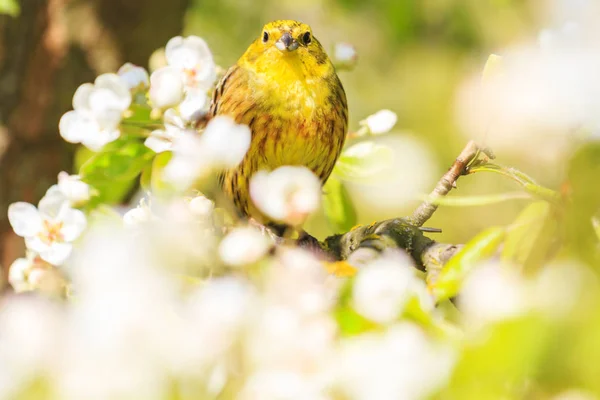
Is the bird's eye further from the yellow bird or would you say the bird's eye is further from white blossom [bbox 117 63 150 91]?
white blossom [bbox 117 63 150 91]

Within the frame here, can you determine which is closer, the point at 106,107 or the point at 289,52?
Answer: the point at 106,107

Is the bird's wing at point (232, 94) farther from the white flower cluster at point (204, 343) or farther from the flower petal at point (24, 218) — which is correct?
the white flower cluster at point (204, 343)

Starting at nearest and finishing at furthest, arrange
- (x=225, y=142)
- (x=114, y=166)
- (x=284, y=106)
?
1. (x=225, y=142)
2. (x=114, y=166)
3. (x=284, y=106)

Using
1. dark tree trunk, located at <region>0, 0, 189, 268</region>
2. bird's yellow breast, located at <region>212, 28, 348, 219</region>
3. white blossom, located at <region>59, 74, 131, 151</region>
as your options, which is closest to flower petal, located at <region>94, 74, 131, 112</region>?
white blossom, located at <region>59, 74, 131, 151</region>

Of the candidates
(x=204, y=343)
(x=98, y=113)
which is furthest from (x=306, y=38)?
(x=204, y=343)

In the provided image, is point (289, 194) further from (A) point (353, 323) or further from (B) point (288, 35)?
(B) point (288, 35)

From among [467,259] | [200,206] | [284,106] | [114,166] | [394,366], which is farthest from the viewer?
[284,106]
